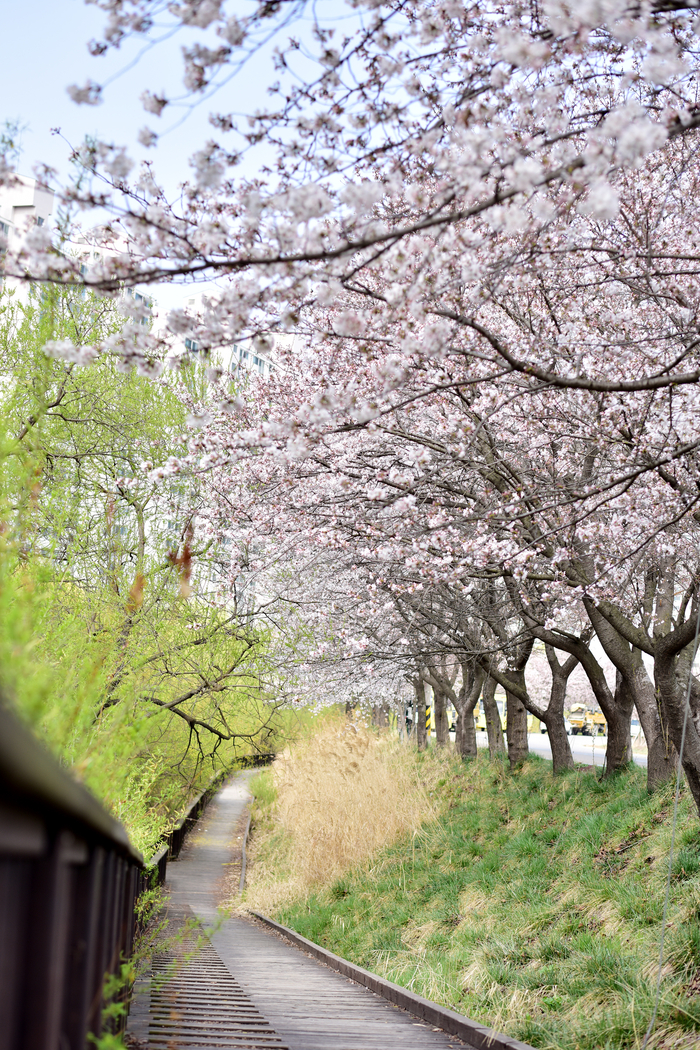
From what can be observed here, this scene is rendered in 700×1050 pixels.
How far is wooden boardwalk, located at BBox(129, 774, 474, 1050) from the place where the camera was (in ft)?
14.4

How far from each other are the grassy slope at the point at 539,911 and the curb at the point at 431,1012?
16 centimetres

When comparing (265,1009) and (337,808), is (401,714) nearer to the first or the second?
(337,808)

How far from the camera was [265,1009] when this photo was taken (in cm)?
595

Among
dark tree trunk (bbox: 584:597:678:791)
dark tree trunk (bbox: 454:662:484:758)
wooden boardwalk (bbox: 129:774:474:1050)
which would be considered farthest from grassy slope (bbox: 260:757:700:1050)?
dark tree trunk (bbox: 454:662:484:758)

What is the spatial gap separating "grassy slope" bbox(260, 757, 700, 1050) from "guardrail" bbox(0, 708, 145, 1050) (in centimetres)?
381

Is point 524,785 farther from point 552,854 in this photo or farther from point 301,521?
point 301,521

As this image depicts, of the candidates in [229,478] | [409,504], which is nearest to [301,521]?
[229,478]

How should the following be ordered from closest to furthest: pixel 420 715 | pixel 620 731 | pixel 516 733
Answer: pixel 620 731 < pixel 516 733 < pixel 420 715

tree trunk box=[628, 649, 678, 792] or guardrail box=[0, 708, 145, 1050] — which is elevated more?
tree trunk box=[628, 649, 678, 792]

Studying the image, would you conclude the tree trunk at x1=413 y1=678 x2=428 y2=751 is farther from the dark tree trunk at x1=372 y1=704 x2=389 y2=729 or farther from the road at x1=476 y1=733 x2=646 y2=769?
the dark tree trunk at x1=372 y1=704 x2=389 y2=729

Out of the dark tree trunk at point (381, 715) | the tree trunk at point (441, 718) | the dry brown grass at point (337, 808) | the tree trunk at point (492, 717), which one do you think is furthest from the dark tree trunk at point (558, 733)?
the dark tree trunk at point (381, 715)

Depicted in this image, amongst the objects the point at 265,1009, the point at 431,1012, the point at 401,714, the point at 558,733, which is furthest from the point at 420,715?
the point at 265,1009

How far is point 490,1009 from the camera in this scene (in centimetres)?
586

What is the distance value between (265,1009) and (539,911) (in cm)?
302
